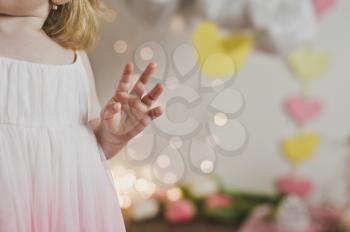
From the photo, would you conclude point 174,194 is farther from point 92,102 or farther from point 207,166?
point 92,102

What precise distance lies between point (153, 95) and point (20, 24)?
12 cm

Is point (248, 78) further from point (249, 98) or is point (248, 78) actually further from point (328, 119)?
point (328, 119)

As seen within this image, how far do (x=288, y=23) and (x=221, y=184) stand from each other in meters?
0.62

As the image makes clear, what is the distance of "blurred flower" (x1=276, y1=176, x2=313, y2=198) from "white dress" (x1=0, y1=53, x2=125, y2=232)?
5.53 feet

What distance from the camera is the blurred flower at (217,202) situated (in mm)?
1924

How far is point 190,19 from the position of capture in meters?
1.90

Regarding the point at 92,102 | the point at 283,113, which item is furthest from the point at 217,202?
the point at 92,102

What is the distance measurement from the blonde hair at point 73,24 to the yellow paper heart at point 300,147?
1.66 metres

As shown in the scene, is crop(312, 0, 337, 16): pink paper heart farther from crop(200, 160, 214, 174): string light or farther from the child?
the child

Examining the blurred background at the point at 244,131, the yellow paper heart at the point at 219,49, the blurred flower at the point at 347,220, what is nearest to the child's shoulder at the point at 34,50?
the blurred background at the point at 244,131

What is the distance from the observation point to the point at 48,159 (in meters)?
0.48

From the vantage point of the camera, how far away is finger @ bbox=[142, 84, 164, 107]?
1.74 ft

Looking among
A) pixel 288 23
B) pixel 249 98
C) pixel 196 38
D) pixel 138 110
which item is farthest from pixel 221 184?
pixel 138 110

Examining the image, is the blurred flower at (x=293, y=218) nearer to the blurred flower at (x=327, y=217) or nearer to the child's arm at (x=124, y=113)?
the blurred flower at (x=327, y=217)
